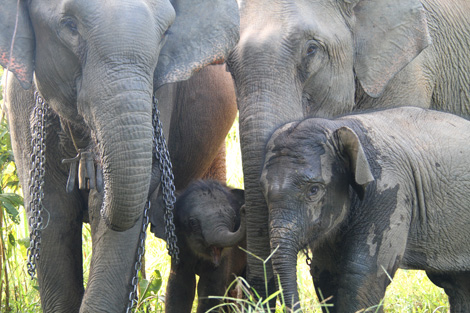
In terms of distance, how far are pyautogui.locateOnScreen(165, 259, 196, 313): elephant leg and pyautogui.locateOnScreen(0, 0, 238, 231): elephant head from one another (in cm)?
130

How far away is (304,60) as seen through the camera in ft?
14.1

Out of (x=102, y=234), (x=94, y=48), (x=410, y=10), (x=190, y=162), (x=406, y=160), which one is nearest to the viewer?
(x=94, y=48)

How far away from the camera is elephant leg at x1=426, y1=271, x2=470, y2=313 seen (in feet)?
14.2

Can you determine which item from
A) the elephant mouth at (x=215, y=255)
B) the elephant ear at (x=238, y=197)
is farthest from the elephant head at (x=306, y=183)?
the elephant ear at (x=238, y=197)

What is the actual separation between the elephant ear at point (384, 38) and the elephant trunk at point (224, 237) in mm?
923

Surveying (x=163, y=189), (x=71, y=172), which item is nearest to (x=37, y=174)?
(x=71, y=172)

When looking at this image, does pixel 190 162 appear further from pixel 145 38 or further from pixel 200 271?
pixel 145 38

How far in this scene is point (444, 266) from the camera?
13.3ft

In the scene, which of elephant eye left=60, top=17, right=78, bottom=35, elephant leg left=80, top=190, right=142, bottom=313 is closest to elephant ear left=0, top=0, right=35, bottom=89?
elephant eye left=60, top=17, right=78, bottom=35

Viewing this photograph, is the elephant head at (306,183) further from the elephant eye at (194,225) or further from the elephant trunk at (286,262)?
the elephant eye at (194,225)

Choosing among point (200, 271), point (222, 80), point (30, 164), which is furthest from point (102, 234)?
point (222, 80)

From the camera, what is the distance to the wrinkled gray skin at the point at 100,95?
3.54 metres

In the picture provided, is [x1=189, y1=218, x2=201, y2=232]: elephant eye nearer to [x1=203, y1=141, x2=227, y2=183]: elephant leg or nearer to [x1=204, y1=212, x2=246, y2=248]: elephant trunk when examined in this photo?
[x1=204, y1=212, x2=246, y2=248]: elephant trunk

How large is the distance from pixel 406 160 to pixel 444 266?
516mm
